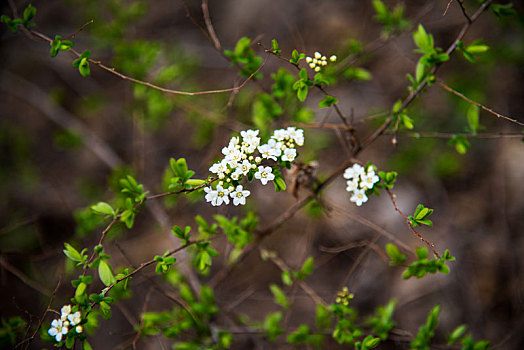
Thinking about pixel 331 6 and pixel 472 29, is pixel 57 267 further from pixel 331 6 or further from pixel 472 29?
pixel 472 29

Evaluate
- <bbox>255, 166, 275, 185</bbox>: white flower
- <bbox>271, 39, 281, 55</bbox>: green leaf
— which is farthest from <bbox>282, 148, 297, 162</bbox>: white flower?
<bbox>271, 39, 281, 55</bbox>: green leaf

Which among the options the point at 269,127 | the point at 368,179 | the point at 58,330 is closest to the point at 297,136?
the point at 368,179

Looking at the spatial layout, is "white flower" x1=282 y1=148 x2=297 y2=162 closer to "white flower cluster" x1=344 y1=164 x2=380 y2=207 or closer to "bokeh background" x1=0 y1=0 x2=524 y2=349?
"white flower cluster" x1=344 y1=164 x2=380 y2=207

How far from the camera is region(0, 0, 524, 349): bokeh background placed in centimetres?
400

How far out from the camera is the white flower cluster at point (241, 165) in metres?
2.01

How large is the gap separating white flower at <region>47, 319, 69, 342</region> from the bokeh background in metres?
1.24

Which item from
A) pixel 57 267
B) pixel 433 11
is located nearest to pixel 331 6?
pixel 433 11

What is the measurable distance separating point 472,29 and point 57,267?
5.85 meters

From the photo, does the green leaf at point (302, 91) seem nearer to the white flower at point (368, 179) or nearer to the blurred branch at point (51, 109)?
the white flower at point (368, 179)

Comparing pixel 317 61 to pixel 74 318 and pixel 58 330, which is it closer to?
pixel 74 318

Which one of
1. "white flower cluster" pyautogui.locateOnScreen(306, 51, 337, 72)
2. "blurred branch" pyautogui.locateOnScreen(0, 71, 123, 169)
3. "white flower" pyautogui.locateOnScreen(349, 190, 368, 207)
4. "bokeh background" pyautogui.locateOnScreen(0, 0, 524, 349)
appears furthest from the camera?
"blurred branch" pyautogui.locateOnScreen(0, 71, 123, 169)

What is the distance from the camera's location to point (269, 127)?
3246 millimetres

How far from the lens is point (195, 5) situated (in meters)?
5.27

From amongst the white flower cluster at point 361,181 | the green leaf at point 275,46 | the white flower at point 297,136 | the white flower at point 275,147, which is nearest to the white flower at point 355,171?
the white flower cluster at point 361,181
